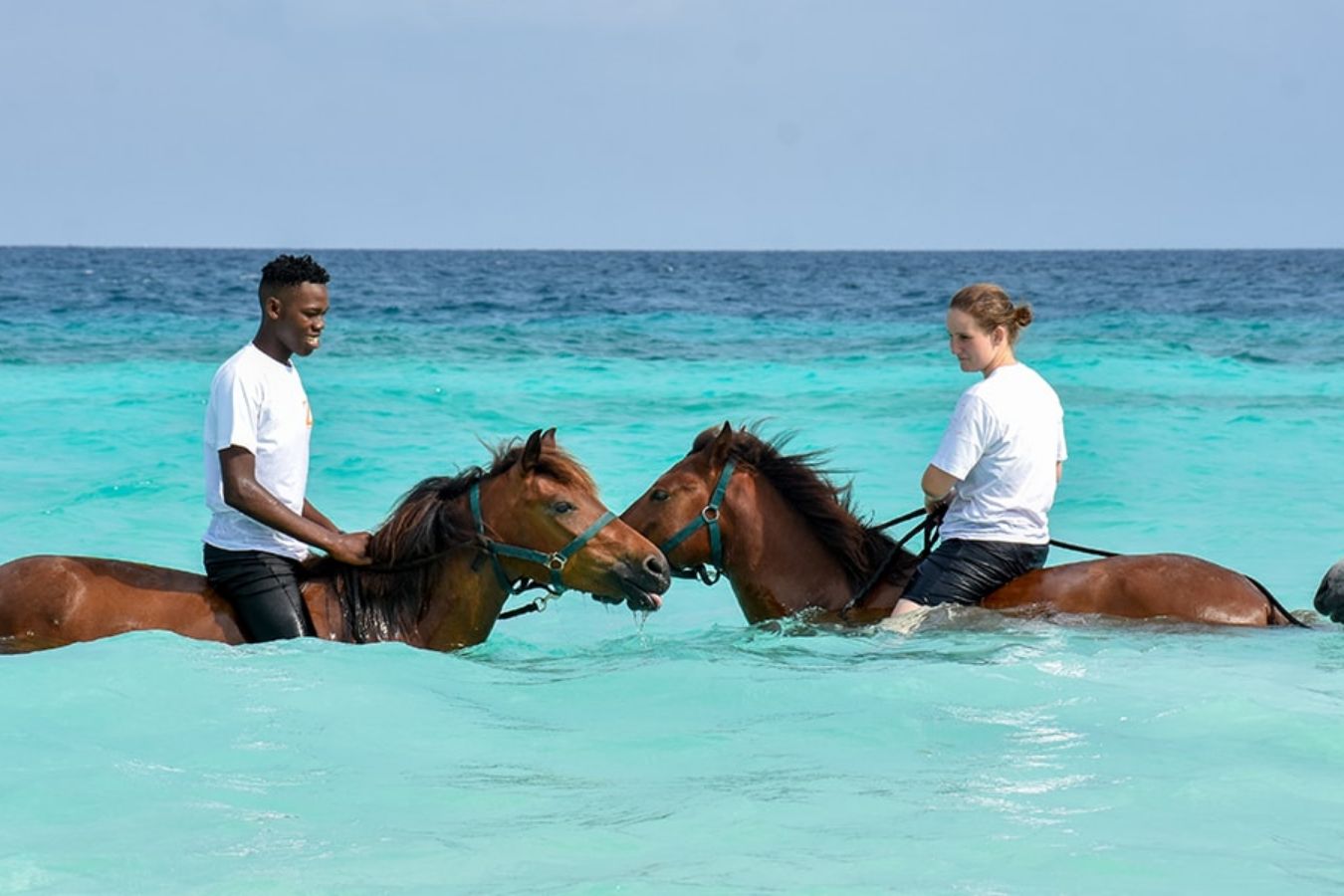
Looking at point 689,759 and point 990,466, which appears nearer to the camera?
point 689,759

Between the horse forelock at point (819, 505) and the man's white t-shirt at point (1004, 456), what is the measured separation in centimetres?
46

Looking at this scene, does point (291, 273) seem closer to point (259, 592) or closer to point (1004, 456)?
point (259, 592)

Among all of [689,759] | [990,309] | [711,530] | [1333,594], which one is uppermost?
[990,309]

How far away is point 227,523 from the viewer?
6.02 m

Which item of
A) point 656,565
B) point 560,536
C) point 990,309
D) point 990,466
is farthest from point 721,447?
point 990,309

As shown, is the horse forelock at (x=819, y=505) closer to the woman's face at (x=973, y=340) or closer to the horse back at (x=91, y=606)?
the woman's face at (x=973, y=340)

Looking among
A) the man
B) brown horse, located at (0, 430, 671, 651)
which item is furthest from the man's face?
brown horse, located at (0, 430, 671, 651)

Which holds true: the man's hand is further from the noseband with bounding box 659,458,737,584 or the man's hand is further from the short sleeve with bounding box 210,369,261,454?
the noseband with bounding box 659,458,737,584

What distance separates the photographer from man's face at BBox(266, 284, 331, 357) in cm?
589

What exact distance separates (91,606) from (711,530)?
99.3 inches

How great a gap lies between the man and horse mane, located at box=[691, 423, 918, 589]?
1847 mm

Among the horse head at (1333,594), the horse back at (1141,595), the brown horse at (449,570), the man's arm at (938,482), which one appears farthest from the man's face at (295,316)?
the horse head at (1333,594)

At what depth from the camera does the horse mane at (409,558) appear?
6.33m

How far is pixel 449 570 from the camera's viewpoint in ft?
20.9
